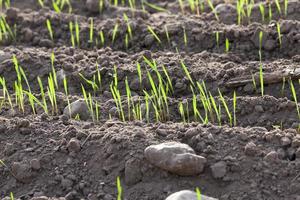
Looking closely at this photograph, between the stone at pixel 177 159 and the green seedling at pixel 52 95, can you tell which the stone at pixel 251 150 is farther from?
the green seedling at pixel 52 95

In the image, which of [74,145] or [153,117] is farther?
[153,117]

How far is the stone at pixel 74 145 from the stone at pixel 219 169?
584mm

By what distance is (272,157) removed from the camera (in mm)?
2574

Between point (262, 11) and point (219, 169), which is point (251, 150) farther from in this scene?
point (262, 11)

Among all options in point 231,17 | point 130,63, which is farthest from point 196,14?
point 130,63

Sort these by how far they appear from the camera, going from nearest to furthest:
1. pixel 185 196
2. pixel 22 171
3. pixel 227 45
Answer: pixel 185 196 → pixel 22 171 → pixel 227 45

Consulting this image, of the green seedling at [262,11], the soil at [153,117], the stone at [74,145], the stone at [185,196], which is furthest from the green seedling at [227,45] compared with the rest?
the stone at [185,196]

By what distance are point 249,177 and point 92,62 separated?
137cm

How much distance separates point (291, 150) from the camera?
2637 mm

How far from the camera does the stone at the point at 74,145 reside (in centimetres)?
281

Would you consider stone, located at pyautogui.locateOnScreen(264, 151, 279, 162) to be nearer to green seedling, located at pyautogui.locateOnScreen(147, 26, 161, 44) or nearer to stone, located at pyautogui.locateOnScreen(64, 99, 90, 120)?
stone, located at pyautogui.locateOnScreen(64, 99, 90, 120)

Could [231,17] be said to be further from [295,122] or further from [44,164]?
[44,164]

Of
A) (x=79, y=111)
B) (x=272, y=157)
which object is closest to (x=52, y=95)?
(x=79, y=111)

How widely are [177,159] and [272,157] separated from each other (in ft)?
1.20
